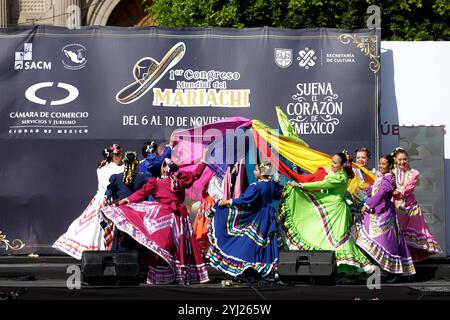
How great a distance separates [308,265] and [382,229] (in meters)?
1.47

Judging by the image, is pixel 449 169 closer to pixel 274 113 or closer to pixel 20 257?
pixel 274 113

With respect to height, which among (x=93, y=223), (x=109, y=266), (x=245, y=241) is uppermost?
(x=93, y=223)

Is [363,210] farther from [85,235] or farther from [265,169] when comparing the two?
[85,235]

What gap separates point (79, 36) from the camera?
1869 centimetres

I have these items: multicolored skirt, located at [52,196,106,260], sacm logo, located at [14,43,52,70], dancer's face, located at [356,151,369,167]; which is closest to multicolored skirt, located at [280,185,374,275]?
dancer's face, located at [356,151,369,167]

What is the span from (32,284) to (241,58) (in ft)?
17.7

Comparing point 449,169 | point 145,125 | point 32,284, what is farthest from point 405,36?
point 32,284

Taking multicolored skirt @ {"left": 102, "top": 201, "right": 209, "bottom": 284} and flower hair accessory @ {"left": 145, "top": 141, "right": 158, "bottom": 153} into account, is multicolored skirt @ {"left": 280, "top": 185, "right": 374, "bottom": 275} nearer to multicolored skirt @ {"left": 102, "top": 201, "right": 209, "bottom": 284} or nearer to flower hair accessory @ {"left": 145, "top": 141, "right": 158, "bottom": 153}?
multicolored skirt @ {"left": 102, "top": 201, "right": 209, "bottom": 284}

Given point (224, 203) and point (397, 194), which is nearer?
point (224, 203)

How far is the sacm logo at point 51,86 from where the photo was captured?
1852cm

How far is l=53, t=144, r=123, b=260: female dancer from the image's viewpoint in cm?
1644

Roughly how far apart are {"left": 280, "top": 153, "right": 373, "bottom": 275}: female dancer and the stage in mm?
348

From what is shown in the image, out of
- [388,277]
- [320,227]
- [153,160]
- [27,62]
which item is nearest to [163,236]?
[153,160]

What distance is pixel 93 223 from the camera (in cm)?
1666
